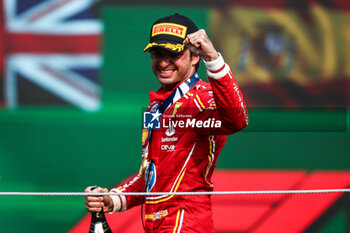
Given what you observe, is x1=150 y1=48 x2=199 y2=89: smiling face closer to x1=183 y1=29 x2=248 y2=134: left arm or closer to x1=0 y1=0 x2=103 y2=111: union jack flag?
x1=183 y1=29 x2=248 y2=134: left arm

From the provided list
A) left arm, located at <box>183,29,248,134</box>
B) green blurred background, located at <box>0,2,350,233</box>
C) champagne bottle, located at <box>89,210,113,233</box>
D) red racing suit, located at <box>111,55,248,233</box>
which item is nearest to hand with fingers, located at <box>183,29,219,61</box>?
left arm, located at <box>183,29,248,134</box>

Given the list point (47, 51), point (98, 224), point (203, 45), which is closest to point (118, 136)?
point (47, 51)

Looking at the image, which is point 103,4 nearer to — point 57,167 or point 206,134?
point 57,167

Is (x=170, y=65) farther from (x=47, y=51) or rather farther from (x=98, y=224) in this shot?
(x=47, y=51)

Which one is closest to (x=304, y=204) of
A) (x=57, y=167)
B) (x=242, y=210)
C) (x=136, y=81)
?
(x=242, y=210)

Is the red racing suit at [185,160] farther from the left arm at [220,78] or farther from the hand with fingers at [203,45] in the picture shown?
the hand with fingers at [203,45]

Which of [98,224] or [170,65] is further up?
[170,65]

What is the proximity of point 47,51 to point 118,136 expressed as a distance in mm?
538

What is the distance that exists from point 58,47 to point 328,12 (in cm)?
133

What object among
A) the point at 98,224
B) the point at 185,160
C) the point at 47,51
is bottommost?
the point at 98,224

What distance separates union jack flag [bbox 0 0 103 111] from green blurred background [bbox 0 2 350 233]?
0.16 ft

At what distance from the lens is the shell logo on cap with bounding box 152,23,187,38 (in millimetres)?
1716

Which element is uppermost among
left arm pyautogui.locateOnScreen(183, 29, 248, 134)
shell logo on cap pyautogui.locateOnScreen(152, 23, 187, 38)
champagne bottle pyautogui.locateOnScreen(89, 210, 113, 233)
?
shell logo on cap pyautogui.locateOnScreen(152, 23, 187, 38)

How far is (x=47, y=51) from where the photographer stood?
264 cm
